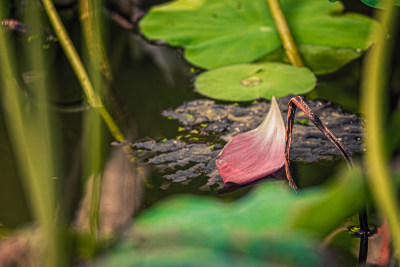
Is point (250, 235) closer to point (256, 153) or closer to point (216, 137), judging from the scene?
point (256, 153)

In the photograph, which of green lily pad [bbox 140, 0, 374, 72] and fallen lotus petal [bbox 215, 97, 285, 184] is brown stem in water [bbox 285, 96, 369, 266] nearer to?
fallen lotus petal [bbox 215, 97, 285, 184]

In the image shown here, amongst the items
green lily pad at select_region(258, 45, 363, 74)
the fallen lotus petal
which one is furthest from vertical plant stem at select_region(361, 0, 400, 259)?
green lily pad at select_region(258, 45, 363, 74)

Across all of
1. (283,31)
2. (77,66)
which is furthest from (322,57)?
(77,66)

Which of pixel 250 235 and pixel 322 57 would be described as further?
pixel 322 57

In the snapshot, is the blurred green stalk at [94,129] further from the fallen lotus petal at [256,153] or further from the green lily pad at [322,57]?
the green lily pad at [322,57]

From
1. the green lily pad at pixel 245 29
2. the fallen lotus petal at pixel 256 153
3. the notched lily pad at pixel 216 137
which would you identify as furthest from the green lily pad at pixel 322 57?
the fallen lotus petal at pixel 256 153
